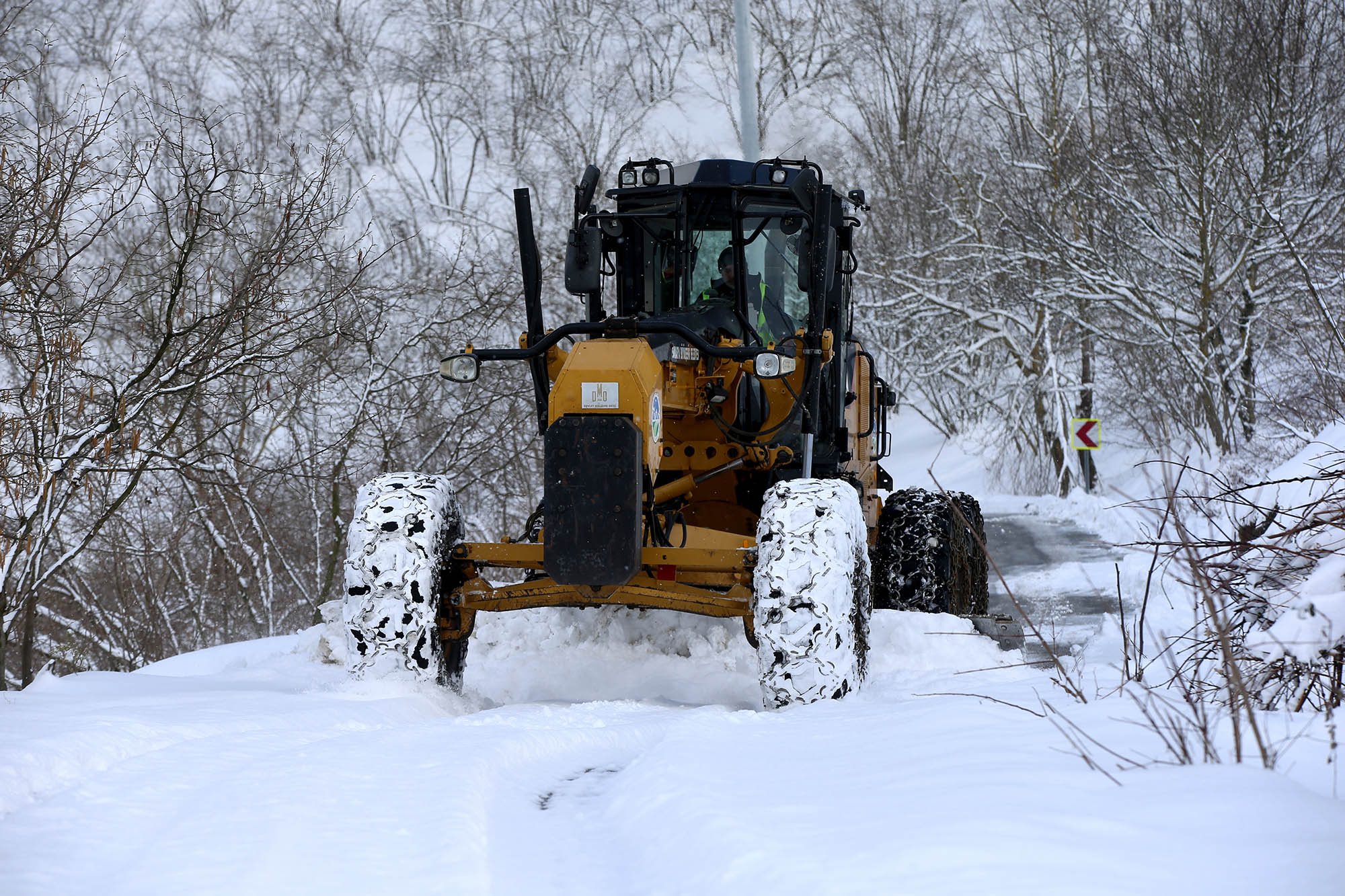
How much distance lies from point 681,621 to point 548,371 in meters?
1.52

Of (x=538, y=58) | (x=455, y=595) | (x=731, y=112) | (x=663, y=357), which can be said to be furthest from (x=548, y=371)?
(x=731, y=112)

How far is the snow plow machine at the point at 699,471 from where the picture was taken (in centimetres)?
514

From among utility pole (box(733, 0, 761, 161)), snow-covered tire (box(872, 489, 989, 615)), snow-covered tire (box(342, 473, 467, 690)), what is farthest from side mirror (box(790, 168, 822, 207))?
utility pole (box(733, 0, 761, 161))

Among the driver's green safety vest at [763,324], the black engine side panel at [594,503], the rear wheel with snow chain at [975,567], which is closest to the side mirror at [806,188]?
the driver's green safety vest at [763,324]

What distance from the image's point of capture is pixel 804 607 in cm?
498

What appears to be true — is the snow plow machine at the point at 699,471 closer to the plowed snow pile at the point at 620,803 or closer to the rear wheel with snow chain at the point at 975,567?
the rear wheel with snow chain at the point at 975,567

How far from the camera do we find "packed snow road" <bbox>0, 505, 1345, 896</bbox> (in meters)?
2.48

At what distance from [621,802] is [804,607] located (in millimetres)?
1712

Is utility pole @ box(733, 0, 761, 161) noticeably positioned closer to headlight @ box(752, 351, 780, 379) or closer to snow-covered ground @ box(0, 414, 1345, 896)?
headlight @ box(752, 351, 780, 379)

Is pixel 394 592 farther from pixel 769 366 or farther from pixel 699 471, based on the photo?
pixel 699 471

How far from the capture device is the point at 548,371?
642 centimetres

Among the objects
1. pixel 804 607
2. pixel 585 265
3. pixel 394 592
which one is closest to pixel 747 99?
pixel 585 265

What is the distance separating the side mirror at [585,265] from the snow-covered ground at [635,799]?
2.05m

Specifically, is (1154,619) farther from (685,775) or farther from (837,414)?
(685,775)
